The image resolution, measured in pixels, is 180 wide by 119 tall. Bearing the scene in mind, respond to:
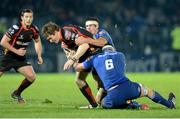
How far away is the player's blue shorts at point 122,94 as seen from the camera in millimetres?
13047

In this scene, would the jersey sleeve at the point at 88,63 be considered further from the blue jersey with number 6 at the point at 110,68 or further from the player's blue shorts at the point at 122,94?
the player's blue shorts at the point at 122,94

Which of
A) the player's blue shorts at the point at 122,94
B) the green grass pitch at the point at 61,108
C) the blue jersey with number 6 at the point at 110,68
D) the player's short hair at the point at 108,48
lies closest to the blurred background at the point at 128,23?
the green grass pitch at the point at 61,108

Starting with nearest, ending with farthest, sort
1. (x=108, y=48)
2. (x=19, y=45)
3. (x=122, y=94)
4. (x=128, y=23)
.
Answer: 1. (x=122, y=94)
2. (x=108, y=48)
3. (x=19, y=45)
4. (x=128, y=23)

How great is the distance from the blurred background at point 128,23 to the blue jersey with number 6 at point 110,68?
16.9 meters

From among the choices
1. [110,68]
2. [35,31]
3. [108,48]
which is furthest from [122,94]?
[35,31]

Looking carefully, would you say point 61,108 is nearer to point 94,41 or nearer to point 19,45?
point 94,41

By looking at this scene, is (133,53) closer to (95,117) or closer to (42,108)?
(42,108)

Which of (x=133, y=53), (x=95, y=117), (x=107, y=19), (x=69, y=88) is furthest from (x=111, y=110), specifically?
(x=107, y=19)

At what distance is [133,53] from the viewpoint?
104ft

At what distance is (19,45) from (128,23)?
18248 mm

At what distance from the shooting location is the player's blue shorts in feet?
42.8

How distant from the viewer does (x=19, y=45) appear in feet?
51.0

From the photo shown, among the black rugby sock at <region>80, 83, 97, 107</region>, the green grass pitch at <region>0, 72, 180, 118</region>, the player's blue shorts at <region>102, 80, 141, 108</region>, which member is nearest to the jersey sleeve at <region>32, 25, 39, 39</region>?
the green grass pitch at <region>0, 72, 180, 118</region>

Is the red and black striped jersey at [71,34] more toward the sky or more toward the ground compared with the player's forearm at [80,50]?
more toward the sky
